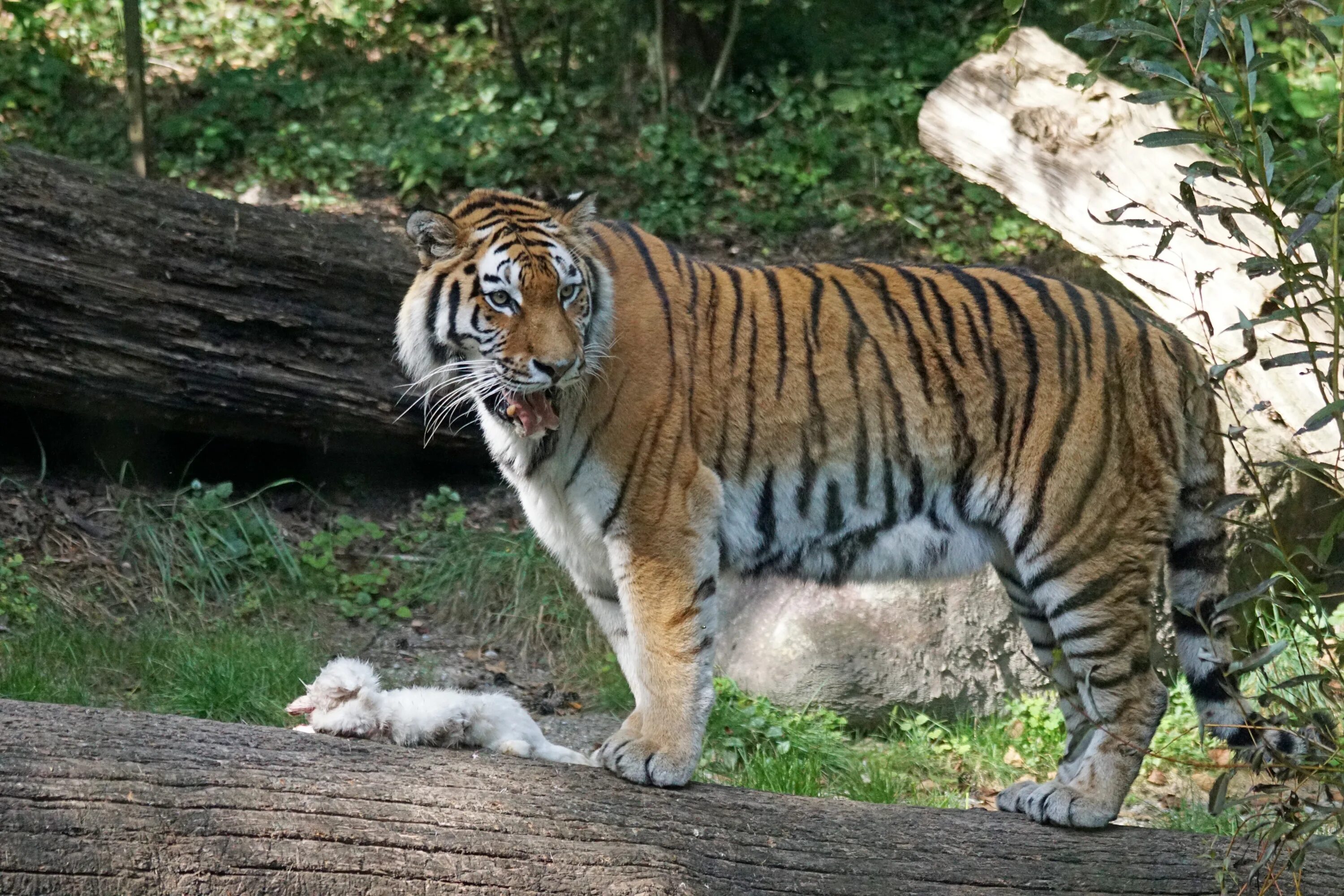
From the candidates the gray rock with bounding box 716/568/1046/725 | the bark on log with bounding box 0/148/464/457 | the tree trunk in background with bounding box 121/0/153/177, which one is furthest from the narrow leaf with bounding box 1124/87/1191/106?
the tree trunk in background with bounding box 121/0/153/177

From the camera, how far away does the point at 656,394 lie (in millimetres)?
3668

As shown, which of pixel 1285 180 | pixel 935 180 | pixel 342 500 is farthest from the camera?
pixel 935 180

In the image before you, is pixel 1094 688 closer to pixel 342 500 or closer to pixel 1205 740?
pixel 1205 740

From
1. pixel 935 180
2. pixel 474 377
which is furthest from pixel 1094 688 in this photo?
pixel 935 180

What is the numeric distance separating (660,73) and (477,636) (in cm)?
469

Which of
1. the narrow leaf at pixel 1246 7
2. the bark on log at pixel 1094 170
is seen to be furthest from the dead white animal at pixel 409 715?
the bark on log at pixel 1094 170

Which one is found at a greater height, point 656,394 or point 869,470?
point 656,394

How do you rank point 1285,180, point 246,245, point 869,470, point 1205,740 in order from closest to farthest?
point 1285,180 < point 869,470 < point 1205,740 < point 246,245

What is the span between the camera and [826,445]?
384 centimetres

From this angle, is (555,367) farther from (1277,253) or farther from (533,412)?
(1277,253)

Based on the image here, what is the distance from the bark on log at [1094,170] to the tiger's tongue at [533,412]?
9.65ft

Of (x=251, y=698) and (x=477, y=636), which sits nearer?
(x=251, y=698)

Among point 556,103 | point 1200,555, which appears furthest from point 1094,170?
point 556,103

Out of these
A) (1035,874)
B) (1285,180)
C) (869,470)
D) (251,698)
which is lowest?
(251,698)
